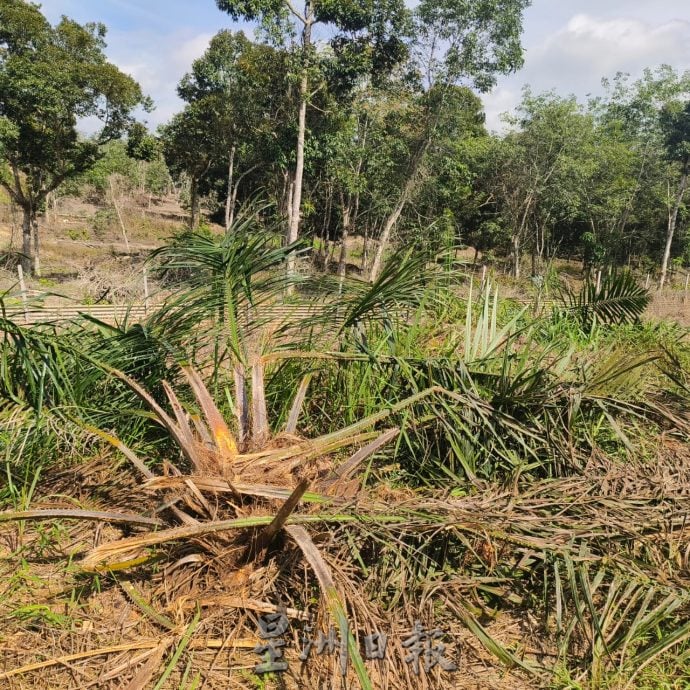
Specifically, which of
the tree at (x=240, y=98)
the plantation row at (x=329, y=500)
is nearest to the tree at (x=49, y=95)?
the tree at (x=240, y=98)

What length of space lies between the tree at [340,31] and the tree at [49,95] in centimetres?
539

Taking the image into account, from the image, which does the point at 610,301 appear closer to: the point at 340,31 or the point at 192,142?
the point at 340,31

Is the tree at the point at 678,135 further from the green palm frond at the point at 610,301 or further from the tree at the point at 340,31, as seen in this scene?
the green palm frond at the point at 610,301

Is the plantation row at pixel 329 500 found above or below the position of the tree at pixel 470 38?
below

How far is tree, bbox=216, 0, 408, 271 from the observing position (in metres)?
12.2

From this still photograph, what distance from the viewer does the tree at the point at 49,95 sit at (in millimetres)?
13930

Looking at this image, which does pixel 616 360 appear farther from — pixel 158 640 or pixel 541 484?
pixel 158 640

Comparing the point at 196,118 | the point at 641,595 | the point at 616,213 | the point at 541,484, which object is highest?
the point at 196,118

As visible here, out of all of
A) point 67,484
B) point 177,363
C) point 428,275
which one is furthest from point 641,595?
point 67,484

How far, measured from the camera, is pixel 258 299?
2734mm

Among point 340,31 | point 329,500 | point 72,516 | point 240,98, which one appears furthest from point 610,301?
point 240,98

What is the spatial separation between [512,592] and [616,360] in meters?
1.17

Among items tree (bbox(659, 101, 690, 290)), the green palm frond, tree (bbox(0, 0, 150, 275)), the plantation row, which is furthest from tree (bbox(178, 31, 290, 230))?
tree (bbox(659, 101, 690, 290))

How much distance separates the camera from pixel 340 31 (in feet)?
44.7
